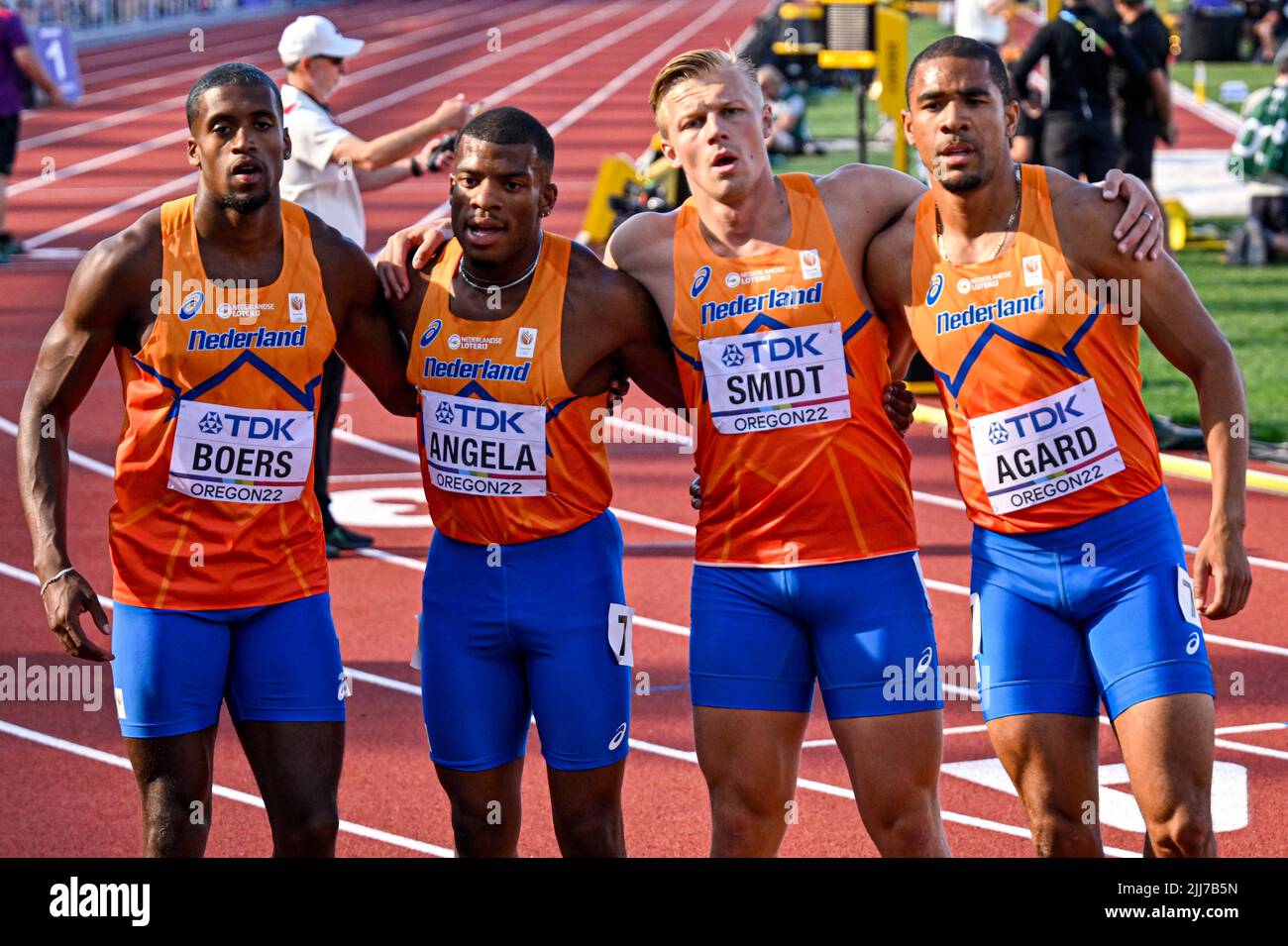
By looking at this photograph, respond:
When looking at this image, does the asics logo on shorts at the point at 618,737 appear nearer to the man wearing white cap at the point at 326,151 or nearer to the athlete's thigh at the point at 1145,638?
the athlete's thigh at the point at 1145,638

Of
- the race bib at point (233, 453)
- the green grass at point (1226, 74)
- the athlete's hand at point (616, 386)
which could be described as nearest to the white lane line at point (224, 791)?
the race bib at point (233, 453)

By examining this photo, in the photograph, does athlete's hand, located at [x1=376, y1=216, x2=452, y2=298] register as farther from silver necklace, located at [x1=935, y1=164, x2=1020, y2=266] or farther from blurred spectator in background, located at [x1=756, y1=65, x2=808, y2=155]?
blurred spectator in background, located at [x1=756, y1=65, x2=808, y2=155]

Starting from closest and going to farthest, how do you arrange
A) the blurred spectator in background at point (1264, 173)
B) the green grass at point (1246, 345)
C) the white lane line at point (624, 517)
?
the white lane line at point (624, 517)
the green grass at point (1246, 345)
the blurred spectator in background at point (1264, 173)

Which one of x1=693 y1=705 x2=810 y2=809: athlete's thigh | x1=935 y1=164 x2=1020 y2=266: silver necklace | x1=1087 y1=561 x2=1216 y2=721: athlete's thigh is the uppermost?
x1=935 y1=164 x2=1020 y2=266: silver necklace

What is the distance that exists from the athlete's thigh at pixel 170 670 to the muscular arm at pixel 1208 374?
2062 mm

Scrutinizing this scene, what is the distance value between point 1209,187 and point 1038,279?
52.5ft

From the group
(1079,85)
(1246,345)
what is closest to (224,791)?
(1246,345)

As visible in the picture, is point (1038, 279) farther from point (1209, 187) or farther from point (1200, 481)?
point (1209, 187)

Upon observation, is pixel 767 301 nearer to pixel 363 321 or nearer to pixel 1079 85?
pixel 363 321

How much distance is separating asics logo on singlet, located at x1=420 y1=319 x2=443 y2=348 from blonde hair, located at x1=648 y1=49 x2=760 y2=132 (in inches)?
26.9

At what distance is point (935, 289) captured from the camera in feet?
13.0

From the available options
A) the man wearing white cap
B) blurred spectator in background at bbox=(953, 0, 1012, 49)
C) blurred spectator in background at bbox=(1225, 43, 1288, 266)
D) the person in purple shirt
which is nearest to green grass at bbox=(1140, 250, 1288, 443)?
blurred spectator in background at bbox=(1225, 43, 1288, 266)

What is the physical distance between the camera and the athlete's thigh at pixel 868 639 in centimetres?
393

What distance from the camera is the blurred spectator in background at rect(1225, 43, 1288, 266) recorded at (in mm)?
13945
